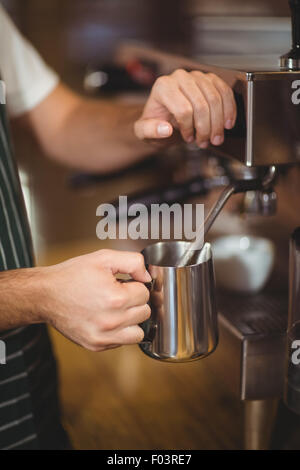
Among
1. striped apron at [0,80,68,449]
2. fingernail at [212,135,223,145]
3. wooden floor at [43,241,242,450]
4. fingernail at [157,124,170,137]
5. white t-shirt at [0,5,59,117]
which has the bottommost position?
wooden floor at [43,241,242,450]

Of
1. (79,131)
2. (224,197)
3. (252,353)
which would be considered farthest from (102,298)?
(79,131)

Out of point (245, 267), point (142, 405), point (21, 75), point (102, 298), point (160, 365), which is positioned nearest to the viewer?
point (102, 298)

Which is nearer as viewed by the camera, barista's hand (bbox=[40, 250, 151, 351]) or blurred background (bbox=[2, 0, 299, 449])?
barista's hand (bbox=[40, 250, 151, 351])

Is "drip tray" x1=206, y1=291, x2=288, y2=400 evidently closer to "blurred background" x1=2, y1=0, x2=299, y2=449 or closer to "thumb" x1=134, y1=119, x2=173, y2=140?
"blurred background" x1=2, y1=0, x2=299, y2=449

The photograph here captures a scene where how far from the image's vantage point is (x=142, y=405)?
138cm

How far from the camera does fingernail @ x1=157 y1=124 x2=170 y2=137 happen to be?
0.79m

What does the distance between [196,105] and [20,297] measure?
13.6 inches

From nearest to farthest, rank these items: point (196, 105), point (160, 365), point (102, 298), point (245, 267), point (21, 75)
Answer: point (102, 298), point (196, 105), point (245, 267), point (21, 75), point (160, 365)

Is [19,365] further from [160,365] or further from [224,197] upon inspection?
[160,365]

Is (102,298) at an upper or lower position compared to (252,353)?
upper

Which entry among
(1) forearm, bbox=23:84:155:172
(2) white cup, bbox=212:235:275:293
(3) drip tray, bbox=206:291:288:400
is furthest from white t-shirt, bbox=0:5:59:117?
(3) drip tray, bbox=206:291:288:400

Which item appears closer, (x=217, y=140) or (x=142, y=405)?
(x=217, y=140)

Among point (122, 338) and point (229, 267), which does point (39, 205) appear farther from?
point (122, 338)

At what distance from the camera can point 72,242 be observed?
2973mm
